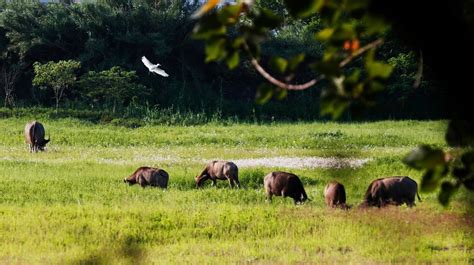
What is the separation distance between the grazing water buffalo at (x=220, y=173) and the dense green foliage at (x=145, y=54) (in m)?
18.3

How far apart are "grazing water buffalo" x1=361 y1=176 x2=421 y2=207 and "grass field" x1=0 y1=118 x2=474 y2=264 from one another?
0.30m

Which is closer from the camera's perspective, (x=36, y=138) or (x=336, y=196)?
(x=336, y=196)

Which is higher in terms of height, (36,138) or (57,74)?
(57,74)

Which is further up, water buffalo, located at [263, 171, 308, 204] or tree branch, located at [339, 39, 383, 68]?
tree branch, located at [339, 39, 383, 68]

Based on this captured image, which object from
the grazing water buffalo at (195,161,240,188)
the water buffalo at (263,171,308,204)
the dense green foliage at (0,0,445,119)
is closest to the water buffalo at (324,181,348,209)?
the water buffalo at (263,171,308,204)

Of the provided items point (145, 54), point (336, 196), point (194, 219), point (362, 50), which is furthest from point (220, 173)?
point (145, 54)

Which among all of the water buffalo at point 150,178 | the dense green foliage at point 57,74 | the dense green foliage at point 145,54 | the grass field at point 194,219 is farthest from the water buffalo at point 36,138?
Result: the dense green foliage at point 145,54

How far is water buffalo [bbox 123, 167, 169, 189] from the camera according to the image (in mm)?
14422

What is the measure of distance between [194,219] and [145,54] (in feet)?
87.1

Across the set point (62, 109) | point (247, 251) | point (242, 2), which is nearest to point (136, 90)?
point (62, 109)

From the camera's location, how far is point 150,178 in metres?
14.4

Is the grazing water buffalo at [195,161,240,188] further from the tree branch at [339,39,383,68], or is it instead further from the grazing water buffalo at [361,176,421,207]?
the tree branch at [339,39,383,68]

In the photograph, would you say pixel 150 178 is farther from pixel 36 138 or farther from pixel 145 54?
pixel 145 54

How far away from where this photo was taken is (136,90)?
32.6 m
